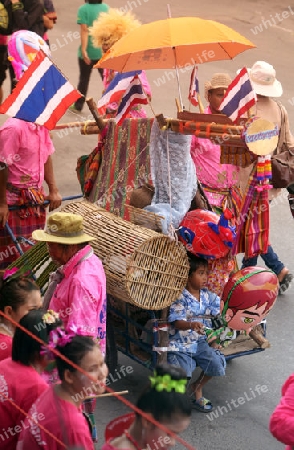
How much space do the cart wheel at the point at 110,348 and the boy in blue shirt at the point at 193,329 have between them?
1.59ft

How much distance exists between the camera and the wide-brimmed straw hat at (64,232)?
191 inches

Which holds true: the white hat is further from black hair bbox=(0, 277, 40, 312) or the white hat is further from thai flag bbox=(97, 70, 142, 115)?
black hair bbox=(0, 277, 40, 312)

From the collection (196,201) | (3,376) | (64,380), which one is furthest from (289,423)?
(196,201)

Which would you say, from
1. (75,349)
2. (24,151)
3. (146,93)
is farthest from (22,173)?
(75,349)

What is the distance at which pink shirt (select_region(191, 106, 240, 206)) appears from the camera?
22.0 feet

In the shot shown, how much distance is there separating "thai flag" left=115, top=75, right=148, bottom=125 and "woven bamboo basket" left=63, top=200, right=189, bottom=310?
1243 mm

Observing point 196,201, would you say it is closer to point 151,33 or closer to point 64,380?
point 151,33

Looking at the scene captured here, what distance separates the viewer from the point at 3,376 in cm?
386

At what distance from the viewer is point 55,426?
11.5 ft

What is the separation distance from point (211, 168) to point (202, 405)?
6.54ft

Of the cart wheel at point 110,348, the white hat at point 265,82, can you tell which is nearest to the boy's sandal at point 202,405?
the cart wheel at point 110,348

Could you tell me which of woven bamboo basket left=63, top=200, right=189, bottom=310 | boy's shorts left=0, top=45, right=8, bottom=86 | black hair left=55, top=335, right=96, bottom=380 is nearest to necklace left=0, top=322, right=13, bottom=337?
black hair left=55, top=335, right=96, bottom=380

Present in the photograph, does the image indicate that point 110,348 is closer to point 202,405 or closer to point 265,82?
point 202,405

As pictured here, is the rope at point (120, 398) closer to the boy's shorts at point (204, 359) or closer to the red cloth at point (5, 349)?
the red cloth at point (5, 349)
